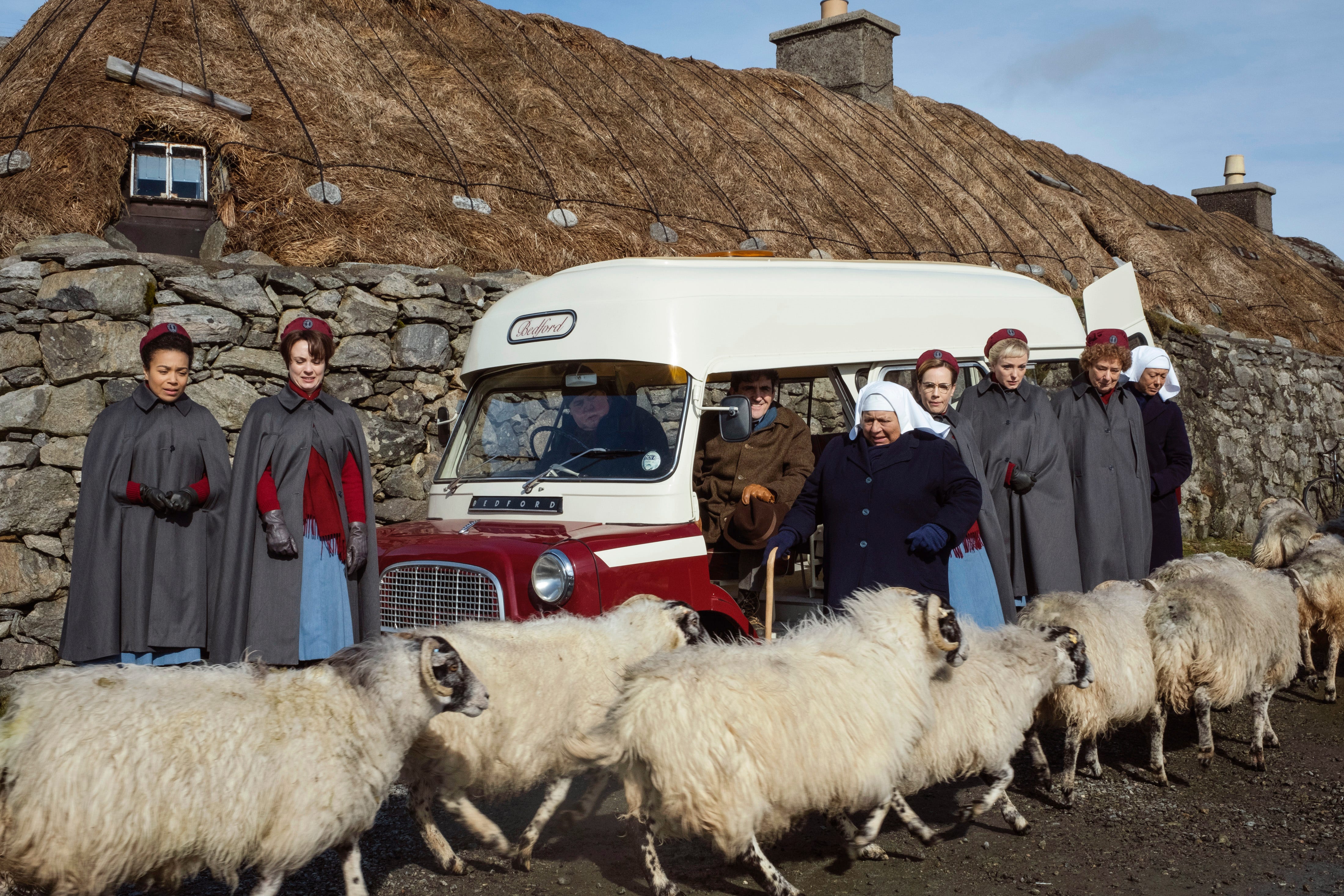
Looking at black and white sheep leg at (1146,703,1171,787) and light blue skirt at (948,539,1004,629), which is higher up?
light blue skirt at (948,539,1004,629)

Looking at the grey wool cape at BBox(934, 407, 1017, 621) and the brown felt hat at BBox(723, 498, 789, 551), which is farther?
the brown felt hat at BBox(723, 498, 789, 551)

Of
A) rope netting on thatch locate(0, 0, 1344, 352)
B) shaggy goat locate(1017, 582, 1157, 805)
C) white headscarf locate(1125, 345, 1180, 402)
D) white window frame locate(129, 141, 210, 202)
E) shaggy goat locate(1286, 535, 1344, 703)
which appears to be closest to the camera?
shaggy goat locate(1017, 582, 1157, 805)

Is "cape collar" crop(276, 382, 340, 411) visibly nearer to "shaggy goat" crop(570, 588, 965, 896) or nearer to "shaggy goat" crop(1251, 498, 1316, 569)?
"shaggy goat" crop(570, 588, 965, 896)

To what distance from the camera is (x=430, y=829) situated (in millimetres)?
4039

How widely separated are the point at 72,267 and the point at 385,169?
353 cm

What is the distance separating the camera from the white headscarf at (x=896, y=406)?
4641 millimetres

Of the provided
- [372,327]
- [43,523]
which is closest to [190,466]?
[43,523]

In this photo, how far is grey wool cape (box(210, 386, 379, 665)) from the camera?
14.4 feet

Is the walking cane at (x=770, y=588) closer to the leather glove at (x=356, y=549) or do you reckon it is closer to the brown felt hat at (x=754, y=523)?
the brown felt hat at (x=754, y=523)

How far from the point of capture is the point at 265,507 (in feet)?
14.4

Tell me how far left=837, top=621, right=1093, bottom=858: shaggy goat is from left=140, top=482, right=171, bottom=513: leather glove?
3.14 metres

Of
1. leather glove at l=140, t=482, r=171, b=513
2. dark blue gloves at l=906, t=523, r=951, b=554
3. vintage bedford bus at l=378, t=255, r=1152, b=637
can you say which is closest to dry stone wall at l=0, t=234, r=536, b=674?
vintage bedford bus at l=378, t=255, r=1152, b=637

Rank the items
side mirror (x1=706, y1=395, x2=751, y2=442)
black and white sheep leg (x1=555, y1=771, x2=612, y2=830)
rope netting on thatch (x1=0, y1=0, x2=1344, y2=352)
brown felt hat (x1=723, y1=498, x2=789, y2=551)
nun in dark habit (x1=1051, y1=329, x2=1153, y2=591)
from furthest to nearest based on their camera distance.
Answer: rope netting on thatch (x1=0, y1=0, x2=1344, y2=352) → nun in dark habit (x1=1051, y1=329, x2=1153, y2=591) → brown felt hat (x1=723, y1=498, x2=789, y2=551) → side mirror (x1=706, y1=395, x2=751, y2=442) → black and white sheep leg (x1=555, y1=771, x2=612, y2=830)

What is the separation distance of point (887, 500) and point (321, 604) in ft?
8.43
